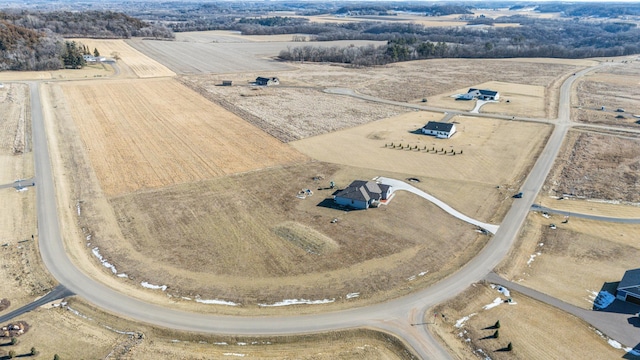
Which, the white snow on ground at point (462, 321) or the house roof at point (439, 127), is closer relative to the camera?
the white snow on ground at point (462, 321)

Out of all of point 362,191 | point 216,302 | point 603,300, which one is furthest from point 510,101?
point 216,302

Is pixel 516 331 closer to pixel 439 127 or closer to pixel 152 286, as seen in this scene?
pixel 152 286

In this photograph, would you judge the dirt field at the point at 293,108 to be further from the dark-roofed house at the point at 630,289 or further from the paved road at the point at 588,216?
the dark-roofed house at the point at 630,289

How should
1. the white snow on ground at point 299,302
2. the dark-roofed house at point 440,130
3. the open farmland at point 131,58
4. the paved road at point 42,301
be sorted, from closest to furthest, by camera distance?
the paved road at point 42,301 → the white snow on ground at point 299,302 → the dark-roofed house at point 440,130 → the open farmland at point 131,58

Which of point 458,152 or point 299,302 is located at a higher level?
point 458,152

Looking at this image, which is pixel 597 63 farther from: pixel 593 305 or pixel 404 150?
pixel 593 305

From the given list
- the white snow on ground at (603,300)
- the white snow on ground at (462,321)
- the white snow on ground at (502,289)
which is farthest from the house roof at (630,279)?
the white snow on ground at (462,321)
